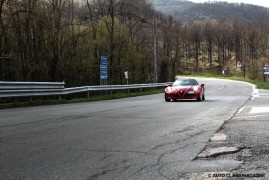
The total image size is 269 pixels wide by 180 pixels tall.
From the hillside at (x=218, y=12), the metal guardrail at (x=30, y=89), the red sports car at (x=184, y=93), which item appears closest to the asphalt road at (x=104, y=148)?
the metal guardrail at (x=30, y=89)

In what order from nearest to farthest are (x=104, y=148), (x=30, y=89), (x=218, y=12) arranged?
1. (x=104, y=148)
2. (x=30, y=89)
3. (x=218, y=12)

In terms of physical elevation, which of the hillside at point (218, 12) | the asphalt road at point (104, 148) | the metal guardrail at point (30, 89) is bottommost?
the asphalt road at point (104, 148)

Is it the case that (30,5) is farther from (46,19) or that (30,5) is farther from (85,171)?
(85,171)

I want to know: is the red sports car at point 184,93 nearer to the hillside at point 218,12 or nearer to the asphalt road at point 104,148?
the asphalt road at point 104,148

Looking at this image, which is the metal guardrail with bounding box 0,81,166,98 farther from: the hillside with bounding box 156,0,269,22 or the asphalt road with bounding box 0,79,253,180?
the hillside with bounding box 156,0,269,22

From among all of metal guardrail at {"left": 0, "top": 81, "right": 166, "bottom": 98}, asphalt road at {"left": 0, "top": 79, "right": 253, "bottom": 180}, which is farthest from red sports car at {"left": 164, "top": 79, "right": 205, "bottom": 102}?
asphalt road at {"left": 0, "top": 79, "right": 253, "bottom": 180}

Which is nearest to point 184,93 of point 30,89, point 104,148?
point 30,89

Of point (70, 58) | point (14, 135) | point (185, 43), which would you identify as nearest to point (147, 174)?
point (14, 135)

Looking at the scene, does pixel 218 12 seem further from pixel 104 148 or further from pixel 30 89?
pixel 104 148

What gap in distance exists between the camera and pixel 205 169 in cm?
492

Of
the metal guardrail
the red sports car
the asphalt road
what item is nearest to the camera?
the asphalt road

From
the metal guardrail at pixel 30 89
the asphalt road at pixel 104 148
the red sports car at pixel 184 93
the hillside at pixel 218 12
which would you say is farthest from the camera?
the hillside at pixel 218 12

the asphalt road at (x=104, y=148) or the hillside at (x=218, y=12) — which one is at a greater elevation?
the hillside at (x=218, y=12)

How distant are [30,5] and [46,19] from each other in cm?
136
